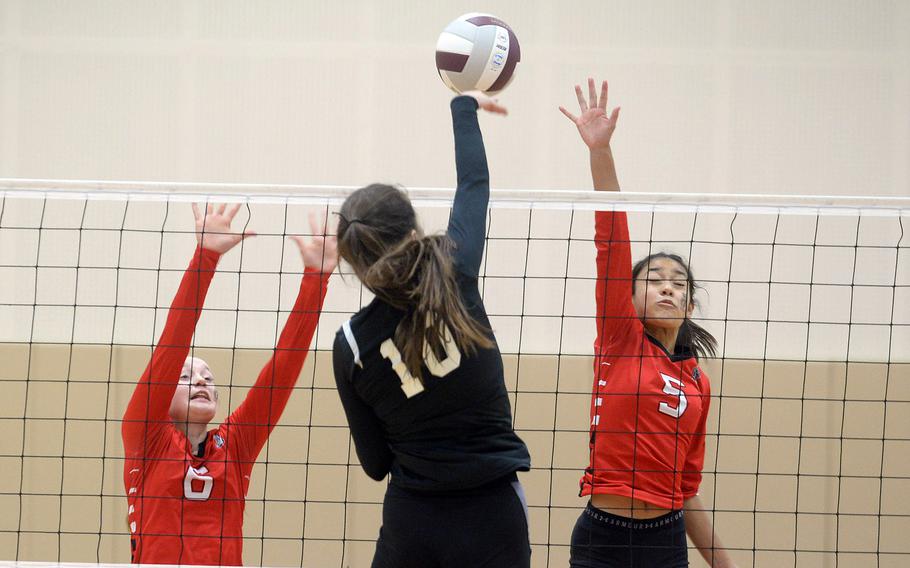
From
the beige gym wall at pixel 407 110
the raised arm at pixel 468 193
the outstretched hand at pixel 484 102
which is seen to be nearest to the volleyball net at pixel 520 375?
the beige gym wall at pixel 407 110

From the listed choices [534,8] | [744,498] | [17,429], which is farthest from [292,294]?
[744,498]

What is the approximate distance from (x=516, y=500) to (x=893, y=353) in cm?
351

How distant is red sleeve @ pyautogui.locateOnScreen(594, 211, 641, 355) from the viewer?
267 cm

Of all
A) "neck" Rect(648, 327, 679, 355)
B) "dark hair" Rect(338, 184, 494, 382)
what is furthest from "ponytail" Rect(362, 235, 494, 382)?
"neck" Rect(648, 327, 679, 355)

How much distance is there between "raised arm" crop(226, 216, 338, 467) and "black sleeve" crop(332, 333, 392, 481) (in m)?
0.72

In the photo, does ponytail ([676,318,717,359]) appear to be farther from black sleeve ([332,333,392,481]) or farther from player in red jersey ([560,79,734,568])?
black sleeve ([332,333,392,481])

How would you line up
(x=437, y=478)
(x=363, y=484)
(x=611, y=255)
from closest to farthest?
(x=437, y=478) → (x=611, y=255) → (x=363, y=484)

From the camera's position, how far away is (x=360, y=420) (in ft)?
6.79

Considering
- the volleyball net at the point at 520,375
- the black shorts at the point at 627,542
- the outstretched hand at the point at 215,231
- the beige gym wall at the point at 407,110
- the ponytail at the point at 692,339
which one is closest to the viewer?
the black shorts at the point at 627,542

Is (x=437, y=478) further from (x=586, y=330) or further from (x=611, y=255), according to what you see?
(x=586, y=330)

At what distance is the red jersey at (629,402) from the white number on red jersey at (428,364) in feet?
2.72

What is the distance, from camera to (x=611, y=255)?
2668 mm

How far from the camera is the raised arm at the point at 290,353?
9.16ft

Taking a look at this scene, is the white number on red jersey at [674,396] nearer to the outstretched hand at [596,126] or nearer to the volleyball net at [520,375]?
the outstretched hand at [596,126]
